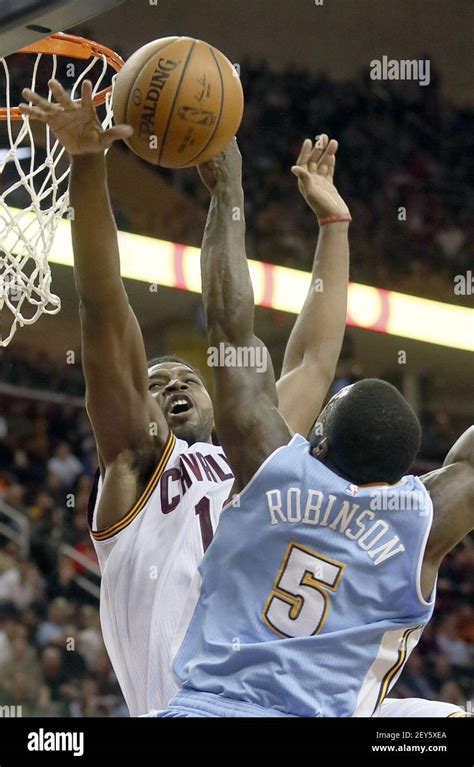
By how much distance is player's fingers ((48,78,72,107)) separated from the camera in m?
2.44

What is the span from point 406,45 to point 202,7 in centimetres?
172

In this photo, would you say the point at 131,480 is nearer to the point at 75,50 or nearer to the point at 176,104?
the point at 176,104

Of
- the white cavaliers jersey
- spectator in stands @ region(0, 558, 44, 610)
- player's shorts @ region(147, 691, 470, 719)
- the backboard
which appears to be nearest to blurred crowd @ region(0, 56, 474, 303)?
spectator in stands @ region(0, 558, 44, 610)

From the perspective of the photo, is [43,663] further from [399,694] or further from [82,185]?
[82,185]

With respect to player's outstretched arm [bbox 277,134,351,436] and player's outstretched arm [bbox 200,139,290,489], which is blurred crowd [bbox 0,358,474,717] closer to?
player's outstretched arm [bbox 277,134,351,436]

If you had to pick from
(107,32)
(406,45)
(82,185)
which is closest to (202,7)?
(107,32)

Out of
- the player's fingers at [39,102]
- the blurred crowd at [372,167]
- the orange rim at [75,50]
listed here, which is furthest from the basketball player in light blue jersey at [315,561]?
the blurred crowd at [372,167]

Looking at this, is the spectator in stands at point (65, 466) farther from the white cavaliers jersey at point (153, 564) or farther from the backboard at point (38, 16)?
the backboard at point (38, 16)

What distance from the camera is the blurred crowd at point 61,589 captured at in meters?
7.22

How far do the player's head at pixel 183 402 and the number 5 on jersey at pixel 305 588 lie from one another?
41.6 inches

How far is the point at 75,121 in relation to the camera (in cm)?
252

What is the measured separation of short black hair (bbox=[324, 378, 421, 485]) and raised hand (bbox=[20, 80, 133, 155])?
0.72 m

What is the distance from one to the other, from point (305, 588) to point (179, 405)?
1.14m

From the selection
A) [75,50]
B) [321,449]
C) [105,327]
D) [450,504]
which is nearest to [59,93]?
[105,327]
